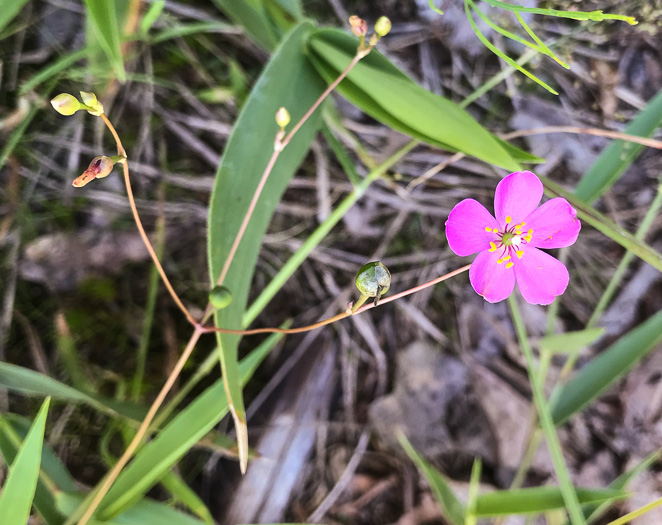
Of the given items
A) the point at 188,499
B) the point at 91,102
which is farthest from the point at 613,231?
the point at 188,499

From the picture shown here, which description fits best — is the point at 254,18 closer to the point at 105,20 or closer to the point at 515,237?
the point at 105,20

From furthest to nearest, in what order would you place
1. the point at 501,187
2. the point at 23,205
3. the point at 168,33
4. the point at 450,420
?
the point at 450,420, the point at 23,205, the point at 168,33, the point at 501,187

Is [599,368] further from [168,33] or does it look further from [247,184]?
[168,33]

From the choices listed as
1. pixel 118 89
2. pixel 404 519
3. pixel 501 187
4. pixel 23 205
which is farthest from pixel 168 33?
pixel 404 519

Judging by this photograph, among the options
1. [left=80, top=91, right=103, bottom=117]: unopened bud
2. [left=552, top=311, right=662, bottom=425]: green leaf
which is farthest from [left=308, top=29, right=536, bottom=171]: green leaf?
[left=552, top=311, right=662, bottom=425]: green leaf

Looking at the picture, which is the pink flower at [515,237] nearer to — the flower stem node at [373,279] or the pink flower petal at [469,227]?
the pink flower petal at [469,227]

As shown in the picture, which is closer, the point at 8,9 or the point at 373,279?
the point at 373,279
